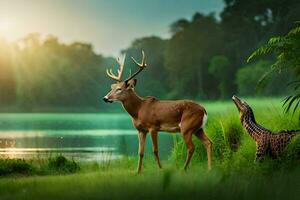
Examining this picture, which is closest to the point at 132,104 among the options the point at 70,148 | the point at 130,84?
the point at 130,84

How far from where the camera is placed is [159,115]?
986 cm

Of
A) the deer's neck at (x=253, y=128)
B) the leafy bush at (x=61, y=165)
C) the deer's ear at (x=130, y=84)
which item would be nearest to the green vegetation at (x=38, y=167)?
the leafy bush at (x=61, y=165)

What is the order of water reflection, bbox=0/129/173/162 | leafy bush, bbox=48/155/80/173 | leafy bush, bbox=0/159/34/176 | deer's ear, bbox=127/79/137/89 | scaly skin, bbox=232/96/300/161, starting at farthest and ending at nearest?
water reflection, bbox=0/129/173/162 → leafy bush, bbox=48/155/80/173 → leafy bush, bbox=0/159/34/176 → deer's ear, bbox=127/79/137/89 → scaly skin, bbox=232/96/300/161

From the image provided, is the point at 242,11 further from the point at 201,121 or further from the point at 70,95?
the point at 201,121

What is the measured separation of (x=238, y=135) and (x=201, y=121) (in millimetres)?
2107

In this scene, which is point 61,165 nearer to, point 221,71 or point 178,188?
point 178,188

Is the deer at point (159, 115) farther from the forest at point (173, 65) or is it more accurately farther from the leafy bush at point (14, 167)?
the forest at point (173, 65)

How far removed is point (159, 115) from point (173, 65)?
218 ft

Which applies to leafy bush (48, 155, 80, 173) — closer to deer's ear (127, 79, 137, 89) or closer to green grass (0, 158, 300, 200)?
deer's ear (127, 79, 137, 89)

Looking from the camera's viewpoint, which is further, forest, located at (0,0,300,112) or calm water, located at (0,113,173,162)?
forest, located at (0,0,300,112)

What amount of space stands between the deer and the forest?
53.6 meters

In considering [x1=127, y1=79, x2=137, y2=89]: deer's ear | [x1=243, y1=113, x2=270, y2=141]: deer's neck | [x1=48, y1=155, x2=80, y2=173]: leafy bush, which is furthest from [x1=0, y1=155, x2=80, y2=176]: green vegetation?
[x1=243, y1=113, x2=270, y2=141]: deer's neck

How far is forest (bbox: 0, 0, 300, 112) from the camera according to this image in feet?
224

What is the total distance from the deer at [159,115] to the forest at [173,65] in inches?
2110
